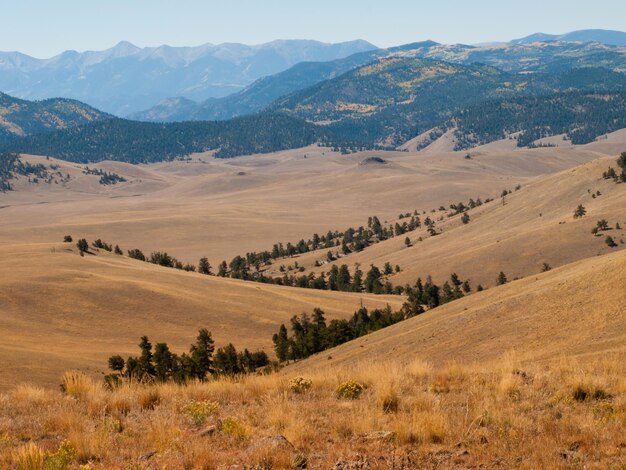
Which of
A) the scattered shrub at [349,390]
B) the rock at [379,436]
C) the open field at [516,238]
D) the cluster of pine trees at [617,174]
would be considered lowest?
the open field at [516,238]

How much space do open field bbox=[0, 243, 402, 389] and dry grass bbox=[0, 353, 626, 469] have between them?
142 feet

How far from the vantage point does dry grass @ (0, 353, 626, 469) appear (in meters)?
10.9

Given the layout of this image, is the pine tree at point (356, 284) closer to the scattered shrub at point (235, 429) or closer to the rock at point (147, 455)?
the scattered shrub at point (235, 429)

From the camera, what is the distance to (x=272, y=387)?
16172 millimetres

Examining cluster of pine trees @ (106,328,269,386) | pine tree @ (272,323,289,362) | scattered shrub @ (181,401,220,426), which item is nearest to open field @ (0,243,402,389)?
cluster of pine trees @ (106,328,269,386)

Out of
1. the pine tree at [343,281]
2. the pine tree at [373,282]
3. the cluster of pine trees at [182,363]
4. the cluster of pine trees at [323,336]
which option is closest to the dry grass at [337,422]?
the cluster of pine trees at [182,363]

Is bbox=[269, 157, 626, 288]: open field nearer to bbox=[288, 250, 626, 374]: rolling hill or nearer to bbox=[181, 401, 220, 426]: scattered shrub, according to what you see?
bbox=[288, 250, 626, 374]: rolling hill

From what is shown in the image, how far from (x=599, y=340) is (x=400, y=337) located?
18.1 metres

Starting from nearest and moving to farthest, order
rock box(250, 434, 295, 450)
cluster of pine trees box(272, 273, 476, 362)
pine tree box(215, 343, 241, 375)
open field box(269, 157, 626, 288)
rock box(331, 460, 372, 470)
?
1. rock box(331, 460, 372, 470)
2. rock box(250, 434, 295, 450)
3. pine tree box(215, 343, 241, 375)
4. cluster of pine trees box(272, 273, 476, 362)
5. open field box(269, 157, 626, 288)

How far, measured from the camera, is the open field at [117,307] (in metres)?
69.9

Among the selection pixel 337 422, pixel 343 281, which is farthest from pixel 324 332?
pixel 343 281

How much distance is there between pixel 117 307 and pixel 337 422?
80414mm

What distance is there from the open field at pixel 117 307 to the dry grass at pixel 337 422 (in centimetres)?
4318

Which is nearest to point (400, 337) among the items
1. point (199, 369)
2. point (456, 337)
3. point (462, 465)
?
point (456, 337)
